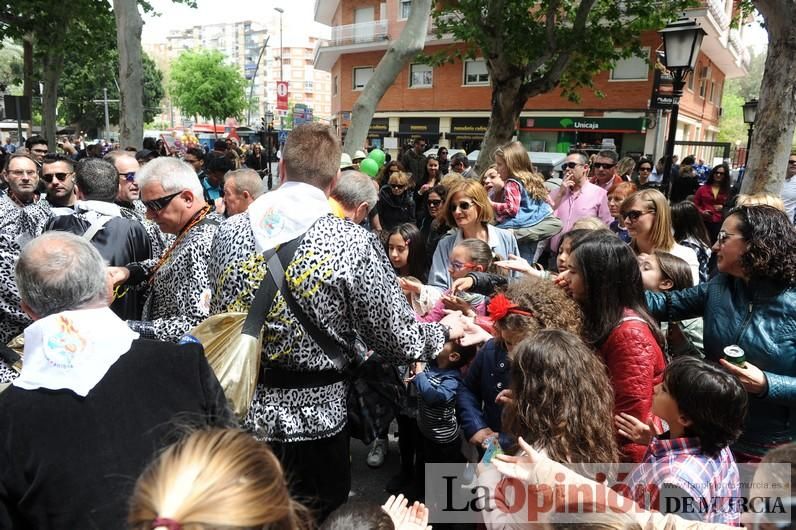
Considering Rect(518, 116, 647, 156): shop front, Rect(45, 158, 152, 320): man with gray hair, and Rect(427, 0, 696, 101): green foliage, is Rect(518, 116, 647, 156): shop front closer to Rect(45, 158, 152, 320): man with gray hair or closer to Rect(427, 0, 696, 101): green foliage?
→ Rect(427, 0, 696, 101): green foliage

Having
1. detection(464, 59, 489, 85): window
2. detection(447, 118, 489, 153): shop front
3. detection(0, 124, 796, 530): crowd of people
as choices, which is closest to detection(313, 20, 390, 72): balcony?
detection(464, 59, 489, 85): window

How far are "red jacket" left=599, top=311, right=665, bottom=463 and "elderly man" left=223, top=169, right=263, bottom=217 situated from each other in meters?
3.11

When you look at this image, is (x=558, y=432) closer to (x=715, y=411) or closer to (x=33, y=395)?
(x=715, y=411)

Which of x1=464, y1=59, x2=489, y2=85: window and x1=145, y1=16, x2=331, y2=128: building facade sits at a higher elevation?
x1=145, y1=16, x2=331, y2=128: building facade

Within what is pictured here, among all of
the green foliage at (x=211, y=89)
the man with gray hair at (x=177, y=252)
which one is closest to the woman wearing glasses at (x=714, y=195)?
the man with gray hair at (x=177, y=252)

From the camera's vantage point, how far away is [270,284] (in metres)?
2.00

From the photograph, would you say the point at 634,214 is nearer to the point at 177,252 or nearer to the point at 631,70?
the point at 177,252

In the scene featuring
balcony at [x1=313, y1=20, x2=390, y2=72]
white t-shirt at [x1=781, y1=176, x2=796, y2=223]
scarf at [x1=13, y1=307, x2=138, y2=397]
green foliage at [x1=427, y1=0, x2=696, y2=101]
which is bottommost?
scarf at [x1=13, y1=307, x2=138, y2=397]

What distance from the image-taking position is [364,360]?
7.89 ft

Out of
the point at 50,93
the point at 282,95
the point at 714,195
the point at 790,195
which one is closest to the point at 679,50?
the point at 714,195

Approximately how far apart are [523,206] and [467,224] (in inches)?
45.4

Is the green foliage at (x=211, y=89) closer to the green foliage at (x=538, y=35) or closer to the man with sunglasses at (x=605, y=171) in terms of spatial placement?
the green foliage at (x=538, y=35)

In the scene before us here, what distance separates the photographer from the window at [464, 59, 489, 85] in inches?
1111

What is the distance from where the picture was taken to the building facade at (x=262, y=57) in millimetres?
119312
